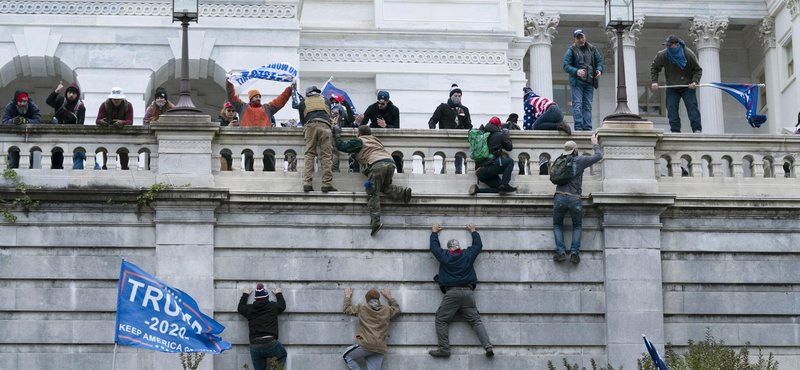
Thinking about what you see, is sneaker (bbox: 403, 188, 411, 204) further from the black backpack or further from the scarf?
the scarf

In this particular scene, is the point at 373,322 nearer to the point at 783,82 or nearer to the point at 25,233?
the point at 25,233

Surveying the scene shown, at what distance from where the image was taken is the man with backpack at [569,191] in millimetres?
27250

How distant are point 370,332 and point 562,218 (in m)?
4.13

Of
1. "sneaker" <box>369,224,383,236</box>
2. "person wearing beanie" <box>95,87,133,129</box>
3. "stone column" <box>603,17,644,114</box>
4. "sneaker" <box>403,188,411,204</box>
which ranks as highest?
"stone column" <box>603,17,644,114</box>

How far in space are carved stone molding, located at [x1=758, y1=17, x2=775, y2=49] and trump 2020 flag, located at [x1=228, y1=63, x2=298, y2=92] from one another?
24825 mm

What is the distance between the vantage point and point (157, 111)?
29328 millimetres

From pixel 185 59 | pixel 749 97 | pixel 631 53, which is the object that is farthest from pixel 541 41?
pixel 185 59

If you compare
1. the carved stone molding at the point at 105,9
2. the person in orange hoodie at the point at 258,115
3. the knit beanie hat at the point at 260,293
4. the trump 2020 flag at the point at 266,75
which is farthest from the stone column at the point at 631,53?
the knit beanie hat at the point at 260,293

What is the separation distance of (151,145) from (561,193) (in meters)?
7.58

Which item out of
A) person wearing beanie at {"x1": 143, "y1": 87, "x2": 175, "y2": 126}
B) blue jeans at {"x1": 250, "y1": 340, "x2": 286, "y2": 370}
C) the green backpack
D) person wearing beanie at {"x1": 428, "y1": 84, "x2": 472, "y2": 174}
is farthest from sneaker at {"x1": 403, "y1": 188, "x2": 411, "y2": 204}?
person wearing beanie at {"x1": 143, "y1": 87, "x2": 175, "y2": 126}

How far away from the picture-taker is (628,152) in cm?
2806

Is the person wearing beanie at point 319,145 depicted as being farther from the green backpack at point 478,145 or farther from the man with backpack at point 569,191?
the man with backpack at point 569,191

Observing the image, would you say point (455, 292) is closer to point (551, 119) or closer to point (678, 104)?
point (551, 119)

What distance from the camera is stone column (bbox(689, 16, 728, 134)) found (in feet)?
169
